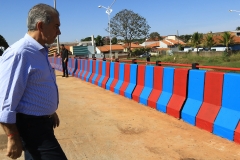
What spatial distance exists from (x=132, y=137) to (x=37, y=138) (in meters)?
2.60

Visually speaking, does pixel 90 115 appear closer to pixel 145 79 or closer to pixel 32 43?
pixel 145 79

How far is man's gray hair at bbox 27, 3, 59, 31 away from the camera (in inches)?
81.5

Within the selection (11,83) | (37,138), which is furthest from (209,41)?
(11,83)

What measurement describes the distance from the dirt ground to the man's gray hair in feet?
7.28

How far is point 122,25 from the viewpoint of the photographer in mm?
65062

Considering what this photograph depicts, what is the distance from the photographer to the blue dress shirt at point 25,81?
192 centimetres

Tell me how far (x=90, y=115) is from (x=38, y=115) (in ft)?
12.9

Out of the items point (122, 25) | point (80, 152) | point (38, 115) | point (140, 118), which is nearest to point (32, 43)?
point (38, 115)

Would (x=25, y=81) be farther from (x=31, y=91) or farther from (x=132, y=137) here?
(x=132, y=137)

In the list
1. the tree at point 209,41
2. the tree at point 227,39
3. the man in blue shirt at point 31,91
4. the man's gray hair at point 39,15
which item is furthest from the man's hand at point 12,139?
the tree at point 209,41

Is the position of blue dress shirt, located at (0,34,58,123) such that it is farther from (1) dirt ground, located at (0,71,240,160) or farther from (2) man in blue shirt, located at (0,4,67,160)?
(1) dirt ground, located at (0,71,240,160)

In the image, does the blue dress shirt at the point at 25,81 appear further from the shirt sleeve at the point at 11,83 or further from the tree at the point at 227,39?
the tree at the point at 227,39

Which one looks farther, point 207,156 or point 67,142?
point 67,142

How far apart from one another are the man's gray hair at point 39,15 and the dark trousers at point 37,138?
728 mm
